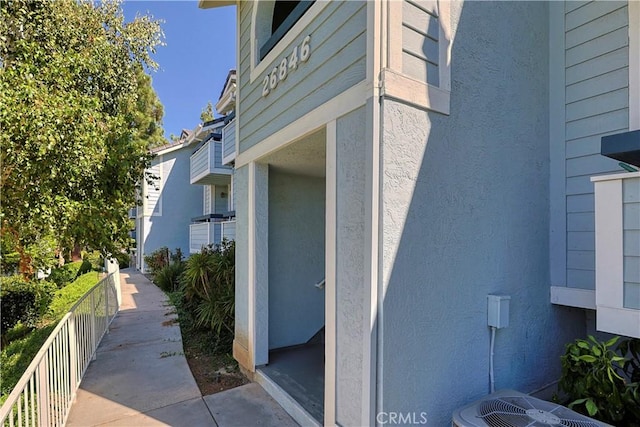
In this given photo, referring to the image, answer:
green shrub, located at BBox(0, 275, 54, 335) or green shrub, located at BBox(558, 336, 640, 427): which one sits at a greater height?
green shrub, located at BBox(558, 336, 640, 427)

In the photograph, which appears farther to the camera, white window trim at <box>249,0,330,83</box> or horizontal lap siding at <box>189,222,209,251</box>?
horizontal lap siding at <box>189,222,209,251</box>

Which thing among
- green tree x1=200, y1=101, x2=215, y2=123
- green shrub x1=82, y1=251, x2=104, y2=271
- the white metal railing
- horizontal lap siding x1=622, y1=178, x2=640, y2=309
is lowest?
green shrub x1=82, y1=251, x2=104, y2=271

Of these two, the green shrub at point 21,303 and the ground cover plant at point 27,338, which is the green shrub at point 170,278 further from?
the green shrub at point 21,303

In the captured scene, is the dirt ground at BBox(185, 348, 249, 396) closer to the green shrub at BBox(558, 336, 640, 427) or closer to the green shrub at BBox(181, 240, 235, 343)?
the green shrub at BBox(181, 240, 235, 343)

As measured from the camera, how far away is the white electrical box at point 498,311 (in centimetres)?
297

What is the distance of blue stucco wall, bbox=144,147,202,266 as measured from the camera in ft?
56.2

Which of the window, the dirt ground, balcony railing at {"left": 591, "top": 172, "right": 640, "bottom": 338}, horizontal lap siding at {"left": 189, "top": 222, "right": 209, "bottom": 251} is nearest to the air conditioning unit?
balcony railing at {"left": 591, "top": 172, "right": 640, "bottom": 338}

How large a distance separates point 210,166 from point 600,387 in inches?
511

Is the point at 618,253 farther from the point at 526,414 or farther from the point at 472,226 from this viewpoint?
the point at 526,414

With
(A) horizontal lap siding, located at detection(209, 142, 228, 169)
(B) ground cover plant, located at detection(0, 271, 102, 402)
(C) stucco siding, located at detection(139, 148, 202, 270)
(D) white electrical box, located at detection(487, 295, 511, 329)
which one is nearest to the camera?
(D) white electrical box, located at detection(487, 295, 511, 329)

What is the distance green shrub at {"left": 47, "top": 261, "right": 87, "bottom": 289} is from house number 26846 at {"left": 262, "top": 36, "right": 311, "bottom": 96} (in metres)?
10.4

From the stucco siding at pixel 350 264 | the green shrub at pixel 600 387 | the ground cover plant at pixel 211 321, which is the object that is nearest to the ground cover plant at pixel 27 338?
the ground cover plant at pixel 211 321

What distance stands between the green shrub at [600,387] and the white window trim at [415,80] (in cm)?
236

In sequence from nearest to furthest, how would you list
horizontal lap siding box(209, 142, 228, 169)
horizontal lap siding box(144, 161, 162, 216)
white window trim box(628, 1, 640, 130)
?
white window trim box(628, 1, 640, 130) → horizontal lap siding box(209, 142, 228, 169) → horizontal lap siding box(144, 161, 162, 216)
